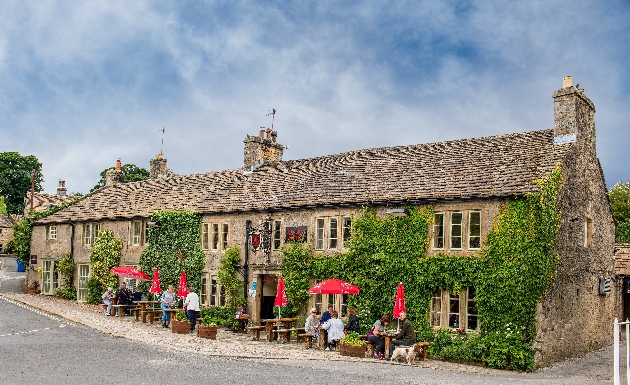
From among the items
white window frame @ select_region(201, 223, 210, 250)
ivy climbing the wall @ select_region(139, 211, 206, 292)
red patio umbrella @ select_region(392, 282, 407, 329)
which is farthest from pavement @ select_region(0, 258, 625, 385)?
white window frame @ select_region(201, 223, 210, 250)

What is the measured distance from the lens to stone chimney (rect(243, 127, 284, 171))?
33.9m

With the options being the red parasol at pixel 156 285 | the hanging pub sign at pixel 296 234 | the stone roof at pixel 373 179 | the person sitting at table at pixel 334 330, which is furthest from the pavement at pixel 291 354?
the stone roof at pixel 373 179

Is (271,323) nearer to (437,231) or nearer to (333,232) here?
(333,232)

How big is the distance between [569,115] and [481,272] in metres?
6.80

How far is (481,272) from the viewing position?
70.3 ft

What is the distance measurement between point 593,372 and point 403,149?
12.2 metres

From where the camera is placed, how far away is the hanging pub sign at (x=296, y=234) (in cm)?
2644

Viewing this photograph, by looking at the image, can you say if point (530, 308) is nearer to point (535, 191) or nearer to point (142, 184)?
point (535, 191)

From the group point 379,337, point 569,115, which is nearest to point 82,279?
point 379,337

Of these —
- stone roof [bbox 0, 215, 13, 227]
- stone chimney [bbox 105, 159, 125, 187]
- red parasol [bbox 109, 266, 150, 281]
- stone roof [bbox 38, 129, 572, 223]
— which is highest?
stone chimney [bbox 105, 159, 125, 187]

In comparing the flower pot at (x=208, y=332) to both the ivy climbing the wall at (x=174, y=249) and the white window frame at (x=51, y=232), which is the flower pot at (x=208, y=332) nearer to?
the ivy climbing the wall at (x=174, y=249)

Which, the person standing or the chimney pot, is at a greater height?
the chimney pot

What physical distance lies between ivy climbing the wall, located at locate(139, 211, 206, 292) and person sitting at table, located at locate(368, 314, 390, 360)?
1108 cm

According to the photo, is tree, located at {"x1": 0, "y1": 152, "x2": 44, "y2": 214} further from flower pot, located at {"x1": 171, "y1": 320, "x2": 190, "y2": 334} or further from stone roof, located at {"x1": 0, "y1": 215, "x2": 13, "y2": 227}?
flower pot, located at {"x1": 171, "y1": 320, "x2": 190, "y2": 334}
